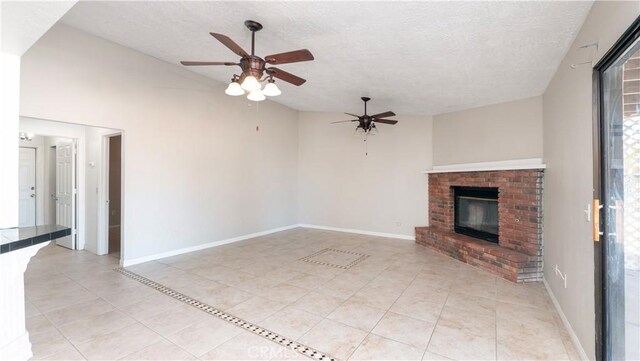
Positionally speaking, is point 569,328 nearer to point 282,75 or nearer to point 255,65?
point 282,75

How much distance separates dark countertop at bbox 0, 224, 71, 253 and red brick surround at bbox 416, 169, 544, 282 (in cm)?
474

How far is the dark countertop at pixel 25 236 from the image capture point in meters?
1.81

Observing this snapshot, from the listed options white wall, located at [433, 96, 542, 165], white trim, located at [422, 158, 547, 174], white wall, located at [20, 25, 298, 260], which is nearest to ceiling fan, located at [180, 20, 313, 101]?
white wall, located at [20, 25, 298, 260]

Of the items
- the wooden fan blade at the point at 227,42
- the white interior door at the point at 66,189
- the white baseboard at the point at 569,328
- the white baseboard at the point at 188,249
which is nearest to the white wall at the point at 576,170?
the white baseboard at the point at 569,328

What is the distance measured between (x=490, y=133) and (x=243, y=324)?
4.78m

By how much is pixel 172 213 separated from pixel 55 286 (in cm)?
168

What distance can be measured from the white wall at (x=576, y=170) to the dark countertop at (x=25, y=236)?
376 cm

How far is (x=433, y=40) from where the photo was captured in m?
2.88

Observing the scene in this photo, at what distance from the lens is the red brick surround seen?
370 cm

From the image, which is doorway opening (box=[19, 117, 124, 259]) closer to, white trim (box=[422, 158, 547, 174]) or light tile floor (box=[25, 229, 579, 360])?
light tile floor (box=[25, 229, 579, 360])

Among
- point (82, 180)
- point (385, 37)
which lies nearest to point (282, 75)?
point (385, 37)

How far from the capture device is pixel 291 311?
283 centimetres

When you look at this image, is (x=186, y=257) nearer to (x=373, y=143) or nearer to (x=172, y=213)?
(x=172, y=213)

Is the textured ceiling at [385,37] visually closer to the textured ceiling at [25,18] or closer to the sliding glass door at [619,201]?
the sliding glass door at [619,201]
